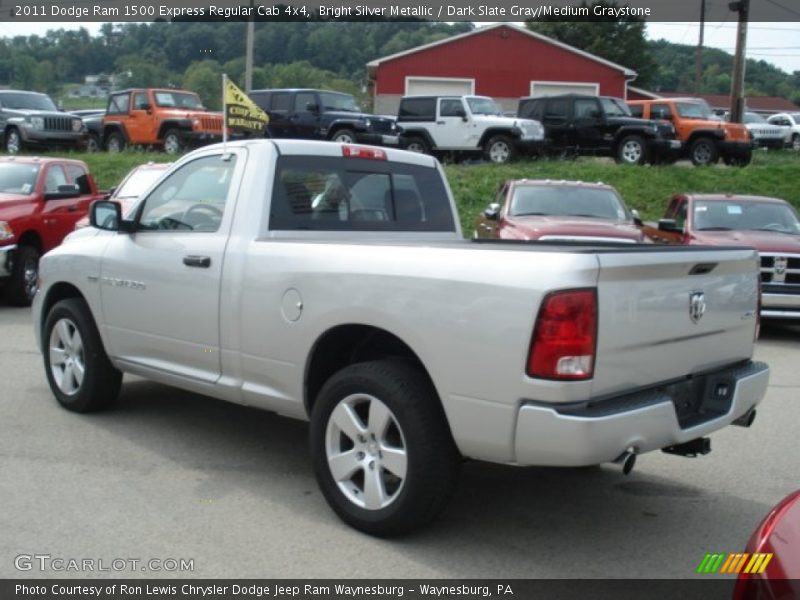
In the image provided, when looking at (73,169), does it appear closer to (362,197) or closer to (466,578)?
(362,197)

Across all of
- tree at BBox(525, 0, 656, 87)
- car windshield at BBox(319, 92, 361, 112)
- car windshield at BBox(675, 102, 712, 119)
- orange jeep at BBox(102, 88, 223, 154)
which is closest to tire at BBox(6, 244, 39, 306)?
orange jeep at BBox(102, 88, 223, 154)

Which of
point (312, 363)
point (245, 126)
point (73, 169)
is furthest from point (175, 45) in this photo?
point (312, 363)

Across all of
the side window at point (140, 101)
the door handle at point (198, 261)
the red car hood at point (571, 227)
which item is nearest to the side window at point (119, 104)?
the side window at point (140, 101)

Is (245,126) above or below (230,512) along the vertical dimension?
above

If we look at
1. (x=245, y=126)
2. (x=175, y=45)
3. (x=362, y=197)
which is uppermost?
(x=175, y=45)

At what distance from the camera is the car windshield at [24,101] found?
24.7 m

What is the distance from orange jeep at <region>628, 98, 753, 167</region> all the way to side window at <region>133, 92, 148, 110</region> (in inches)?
541

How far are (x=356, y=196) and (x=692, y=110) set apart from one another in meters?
20.4

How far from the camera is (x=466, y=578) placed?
4090 millimetres

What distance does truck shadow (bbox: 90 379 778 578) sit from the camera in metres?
4.30

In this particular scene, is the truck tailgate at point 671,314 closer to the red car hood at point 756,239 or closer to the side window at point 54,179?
the red car hood at point 756,239

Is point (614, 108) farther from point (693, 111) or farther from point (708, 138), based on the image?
point (693, 111)

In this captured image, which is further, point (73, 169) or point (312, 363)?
point (73, 169)

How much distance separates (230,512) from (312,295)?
4.00ft
